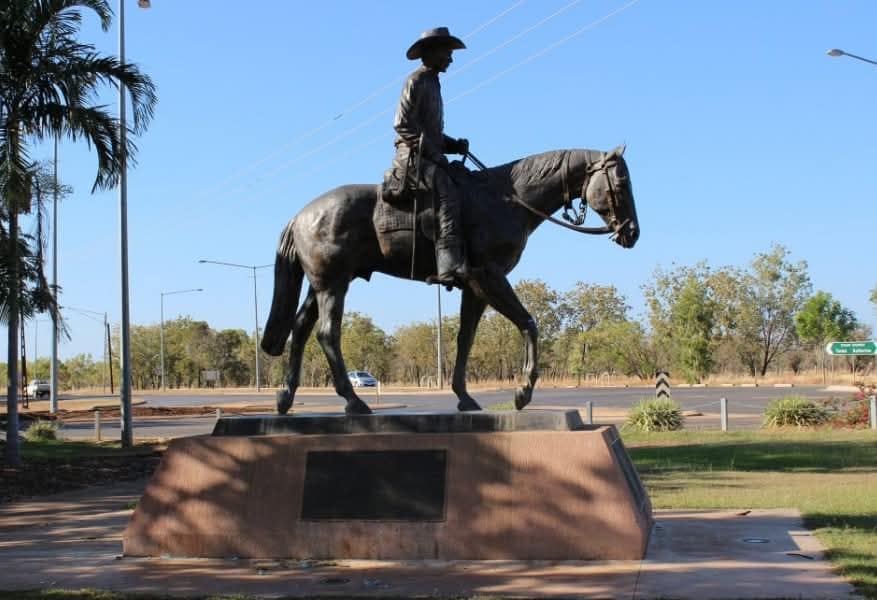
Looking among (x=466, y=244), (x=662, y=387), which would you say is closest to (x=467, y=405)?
(x=466, y=244)

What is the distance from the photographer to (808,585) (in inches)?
232

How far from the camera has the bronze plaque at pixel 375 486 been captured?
700cm

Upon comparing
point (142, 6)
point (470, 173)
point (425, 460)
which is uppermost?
point (142, 6)

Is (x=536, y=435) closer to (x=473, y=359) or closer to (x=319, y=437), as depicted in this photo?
(x=319, y=437)

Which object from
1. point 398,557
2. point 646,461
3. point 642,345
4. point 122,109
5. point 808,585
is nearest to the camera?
point 808,585

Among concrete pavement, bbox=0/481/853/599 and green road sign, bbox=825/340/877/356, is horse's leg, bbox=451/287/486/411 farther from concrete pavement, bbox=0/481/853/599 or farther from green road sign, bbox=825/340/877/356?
green road sign, bbox=825/340/877/356

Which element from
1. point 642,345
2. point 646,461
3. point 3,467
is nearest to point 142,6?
point 3,467

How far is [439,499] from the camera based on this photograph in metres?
6.97

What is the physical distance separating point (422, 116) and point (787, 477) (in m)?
7.95

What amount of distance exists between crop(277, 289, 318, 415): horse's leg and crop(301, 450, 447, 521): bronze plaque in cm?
112

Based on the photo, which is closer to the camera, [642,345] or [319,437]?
[319,437]

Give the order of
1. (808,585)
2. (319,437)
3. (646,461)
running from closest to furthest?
(808,585)
(319,437)
(646,461)

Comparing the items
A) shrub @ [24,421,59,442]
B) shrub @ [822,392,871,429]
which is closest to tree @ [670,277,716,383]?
shrub @ [822,392,871,429]

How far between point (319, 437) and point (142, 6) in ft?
61.0
